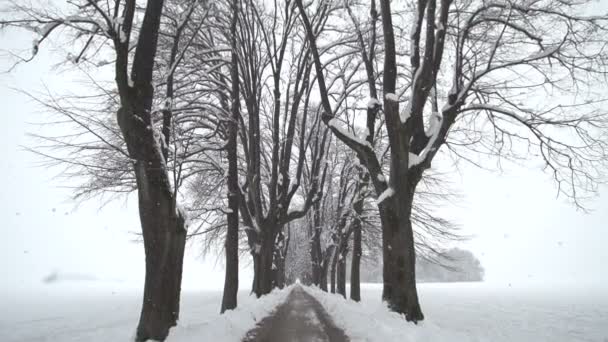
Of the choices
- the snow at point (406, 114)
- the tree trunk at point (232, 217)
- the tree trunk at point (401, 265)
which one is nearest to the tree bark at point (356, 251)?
the tree trunk at point (232, 217)

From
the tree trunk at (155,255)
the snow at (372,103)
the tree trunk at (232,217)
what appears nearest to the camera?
the tree trunk at (155,255)

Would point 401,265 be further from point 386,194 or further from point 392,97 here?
point 392,97

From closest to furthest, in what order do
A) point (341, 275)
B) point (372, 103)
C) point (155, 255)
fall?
point (155, 255) < point (372, 103) < point (341, 275)

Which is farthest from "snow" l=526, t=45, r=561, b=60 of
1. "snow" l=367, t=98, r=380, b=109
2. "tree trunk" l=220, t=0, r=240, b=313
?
"tree trunk" l=220, t=0, r=240, b=313

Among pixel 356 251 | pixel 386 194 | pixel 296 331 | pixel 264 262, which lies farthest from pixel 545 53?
pixel 264 262

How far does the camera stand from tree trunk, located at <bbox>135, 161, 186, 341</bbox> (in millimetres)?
5773

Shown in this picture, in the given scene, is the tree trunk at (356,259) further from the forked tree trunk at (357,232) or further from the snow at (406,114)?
the snow at (406,114)

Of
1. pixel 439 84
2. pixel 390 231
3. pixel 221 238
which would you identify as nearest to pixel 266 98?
pixel 221 238

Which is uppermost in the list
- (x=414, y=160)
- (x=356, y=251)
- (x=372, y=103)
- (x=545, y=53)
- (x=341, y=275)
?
(x=545, y=53)

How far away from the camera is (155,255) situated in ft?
19.2

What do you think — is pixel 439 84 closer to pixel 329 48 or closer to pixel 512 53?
pixel 512 53

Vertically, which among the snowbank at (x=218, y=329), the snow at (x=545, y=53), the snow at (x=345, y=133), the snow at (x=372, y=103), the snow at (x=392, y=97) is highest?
the snow at (x=545, y=53)

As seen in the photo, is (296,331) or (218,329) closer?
(218,329)

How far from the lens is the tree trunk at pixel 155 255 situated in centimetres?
577
